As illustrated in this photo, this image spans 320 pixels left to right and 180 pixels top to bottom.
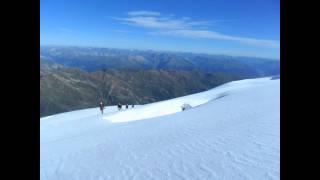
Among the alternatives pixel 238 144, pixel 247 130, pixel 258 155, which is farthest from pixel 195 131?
pixel 258 155

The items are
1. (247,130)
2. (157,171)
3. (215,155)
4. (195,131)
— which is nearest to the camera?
(157,171)
